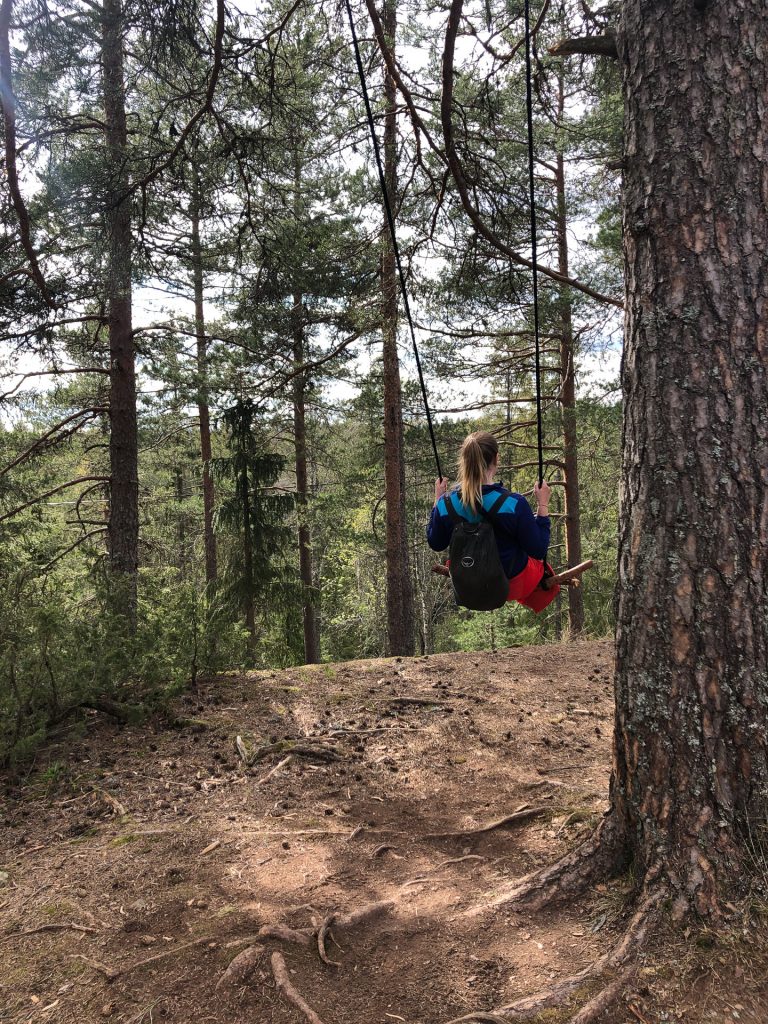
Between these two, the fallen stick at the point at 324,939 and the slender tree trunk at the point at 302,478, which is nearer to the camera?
the fallen stick at the point at 324,939

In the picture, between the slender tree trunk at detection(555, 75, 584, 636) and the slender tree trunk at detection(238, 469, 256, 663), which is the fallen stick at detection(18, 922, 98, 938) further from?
the slender tree trunk at detection(555, 75, 584, 636)

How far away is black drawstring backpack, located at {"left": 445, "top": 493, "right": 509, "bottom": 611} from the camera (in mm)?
3111

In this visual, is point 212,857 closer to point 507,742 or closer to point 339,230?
point 507,742

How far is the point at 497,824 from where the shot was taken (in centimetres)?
312

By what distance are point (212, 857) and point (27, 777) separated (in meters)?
1.70

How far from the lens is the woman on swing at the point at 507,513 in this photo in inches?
126

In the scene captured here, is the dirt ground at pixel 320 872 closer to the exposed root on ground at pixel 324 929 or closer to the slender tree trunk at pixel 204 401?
the exposed root on ground at pixel 324 929

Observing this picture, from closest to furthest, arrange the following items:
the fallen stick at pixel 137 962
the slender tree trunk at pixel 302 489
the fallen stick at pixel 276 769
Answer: the fallen stick at pixel 137 962, the fallen stick at pixel 276 769, the slender tree trunk at pixel 302 489

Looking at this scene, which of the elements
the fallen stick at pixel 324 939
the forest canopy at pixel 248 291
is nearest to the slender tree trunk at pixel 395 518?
the forest canopy at pixel 248 291

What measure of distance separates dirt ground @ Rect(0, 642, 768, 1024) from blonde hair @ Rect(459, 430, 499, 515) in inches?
67.7

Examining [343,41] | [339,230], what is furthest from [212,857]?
[339,230]

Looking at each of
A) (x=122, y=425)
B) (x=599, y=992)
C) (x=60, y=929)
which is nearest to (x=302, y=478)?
(x=122, y=425)

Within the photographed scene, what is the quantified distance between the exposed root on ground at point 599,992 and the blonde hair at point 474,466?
190cm

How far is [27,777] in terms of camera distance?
379cm
